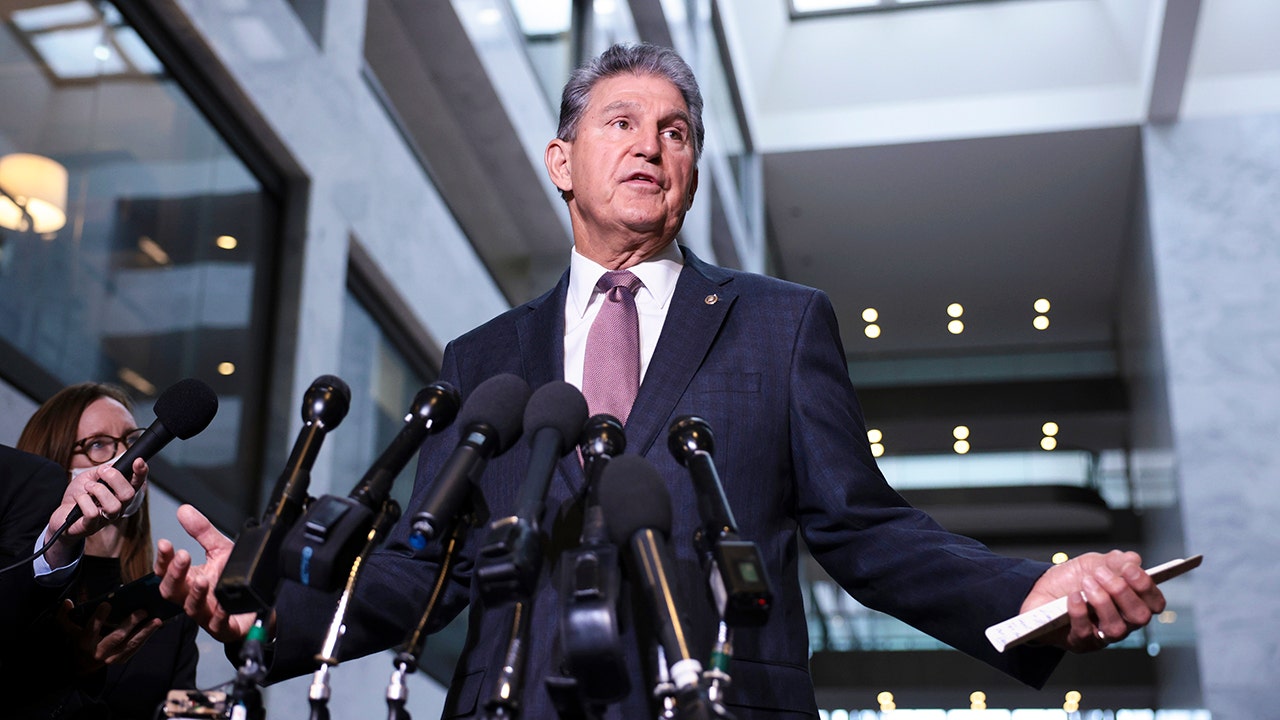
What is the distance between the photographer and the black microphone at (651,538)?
137cm

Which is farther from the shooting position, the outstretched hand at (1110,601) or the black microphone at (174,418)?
the black microphone at (174,418)

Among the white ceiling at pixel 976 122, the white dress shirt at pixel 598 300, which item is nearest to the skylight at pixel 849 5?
the white ceiling at pixel 976 122

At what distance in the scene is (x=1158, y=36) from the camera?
43.8 feet

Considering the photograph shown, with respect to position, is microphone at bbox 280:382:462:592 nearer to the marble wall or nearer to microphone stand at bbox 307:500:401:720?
microphone stand at bbox 307:500:401:720

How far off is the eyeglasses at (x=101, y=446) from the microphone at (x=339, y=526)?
2.06 m

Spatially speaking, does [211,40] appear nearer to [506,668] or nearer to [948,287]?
[506,668]

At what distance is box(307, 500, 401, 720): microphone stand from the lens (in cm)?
143

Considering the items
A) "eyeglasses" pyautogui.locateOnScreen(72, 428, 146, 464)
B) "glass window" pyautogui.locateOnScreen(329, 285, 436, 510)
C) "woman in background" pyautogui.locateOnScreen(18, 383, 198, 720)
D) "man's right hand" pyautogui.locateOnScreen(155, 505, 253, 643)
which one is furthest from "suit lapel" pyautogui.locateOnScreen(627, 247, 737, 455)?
"glass window" pyautogui.locateOnScreen(329, 285, 436, 510)

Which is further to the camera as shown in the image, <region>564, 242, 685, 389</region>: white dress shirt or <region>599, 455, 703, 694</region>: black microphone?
<region>564, 242, 685, 389</region>: white dress shirt

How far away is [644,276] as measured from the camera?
2271 millimetres

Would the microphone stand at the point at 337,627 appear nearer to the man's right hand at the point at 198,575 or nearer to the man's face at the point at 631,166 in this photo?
the man's right hand at the point at 198,575

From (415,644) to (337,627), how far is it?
0.09 metres

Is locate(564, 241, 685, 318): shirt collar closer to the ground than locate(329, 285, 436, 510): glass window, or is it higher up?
closer to the ground

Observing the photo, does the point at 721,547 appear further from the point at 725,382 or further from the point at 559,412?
the point at 725,382
